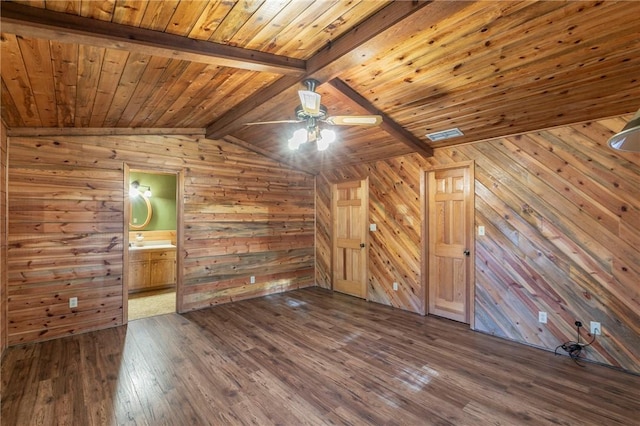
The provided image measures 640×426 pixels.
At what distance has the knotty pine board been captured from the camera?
113 inches

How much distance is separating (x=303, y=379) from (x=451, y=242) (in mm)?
2792

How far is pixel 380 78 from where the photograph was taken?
9.55ft

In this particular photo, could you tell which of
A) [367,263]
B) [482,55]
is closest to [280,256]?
[367,263]

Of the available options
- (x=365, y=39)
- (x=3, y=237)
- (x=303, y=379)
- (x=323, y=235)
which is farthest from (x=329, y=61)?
(x=323, y=235)

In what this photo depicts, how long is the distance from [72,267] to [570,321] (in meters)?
5.89

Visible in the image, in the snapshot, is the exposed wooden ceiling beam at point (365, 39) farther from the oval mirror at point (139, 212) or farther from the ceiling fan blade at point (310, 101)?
the oval mirror at point (139, 212)

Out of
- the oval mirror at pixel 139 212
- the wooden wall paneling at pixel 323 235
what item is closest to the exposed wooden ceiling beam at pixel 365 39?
Answer: the wooden wall paneling at pixel 323 235

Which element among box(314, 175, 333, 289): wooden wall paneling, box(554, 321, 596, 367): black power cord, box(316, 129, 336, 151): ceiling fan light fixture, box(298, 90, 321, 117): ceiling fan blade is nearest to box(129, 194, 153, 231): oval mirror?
box(314, 175, 333, 289): wooden wall paneling

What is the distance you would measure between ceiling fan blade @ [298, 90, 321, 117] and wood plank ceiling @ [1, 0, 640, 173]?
1.17 ft

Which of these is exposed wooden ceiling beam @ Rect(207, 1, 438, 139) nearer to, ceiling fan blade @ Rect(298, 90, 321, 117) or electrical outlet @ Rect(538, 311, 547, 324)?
ceiling fan blade @ Rect(298, 90, 321, 117)

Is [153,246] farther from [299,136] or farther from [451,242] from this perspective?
[451,242]

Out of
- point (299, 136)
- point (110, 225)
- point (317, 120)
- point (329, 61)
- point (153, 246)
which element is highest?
point (329, 61)

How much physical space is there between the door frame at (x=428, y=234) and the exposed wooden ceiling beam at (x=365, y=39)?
2.38 m

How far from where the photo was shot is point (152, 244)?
6227mm
